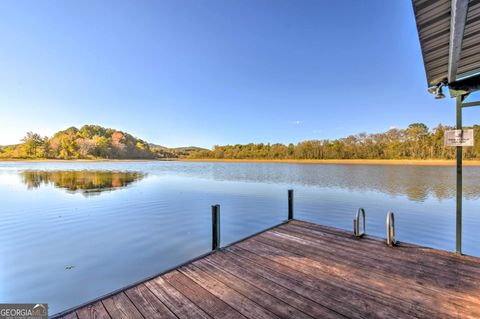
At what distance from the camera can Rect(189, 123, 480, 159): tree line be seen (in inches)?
1410

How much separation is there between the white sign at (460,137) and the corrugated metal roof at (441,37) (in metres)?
0.65

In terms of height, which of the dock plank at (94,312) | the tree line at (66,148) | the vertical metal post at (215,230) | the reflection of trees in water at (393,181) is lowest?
the reflection of trees in water at (393,181)

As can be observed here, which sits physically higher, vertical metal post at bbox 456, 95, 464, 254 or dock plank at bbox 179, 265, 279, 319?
vertical metal post at bbox 456, 95, 464, 254

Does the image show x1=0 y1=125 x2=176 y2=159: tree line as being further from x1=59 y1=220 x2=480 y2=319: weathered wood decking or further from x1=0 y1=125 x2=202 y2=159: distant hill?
x1=59 y1=220 x2=480 y2=319: weathered wood decking

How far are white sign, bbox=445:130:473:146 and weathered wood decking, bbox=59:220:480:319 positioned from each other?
1352 mm

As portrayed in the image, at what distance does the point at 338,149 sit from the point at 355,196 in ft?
135

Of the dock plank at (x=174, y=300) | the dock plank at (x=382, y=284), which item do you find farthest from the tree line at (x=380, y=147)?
the dock plank at (x=174, y=300)

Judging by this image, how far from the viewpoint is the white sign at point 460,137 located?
2504 millimetres

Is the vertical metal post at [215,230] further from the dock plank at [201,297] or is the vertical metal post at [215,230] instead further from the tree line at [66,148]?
the tree line at [66,148]

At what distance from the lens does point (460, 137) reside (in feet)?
8.39

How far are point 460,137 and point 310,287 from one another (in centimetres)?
254

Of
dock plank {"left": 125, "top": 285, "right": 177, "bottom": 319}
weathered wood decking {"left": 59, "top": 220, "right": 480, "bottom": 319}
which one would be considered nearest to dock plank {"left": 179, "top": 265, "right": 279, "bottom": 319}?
weathered wood decking {"left": 59, "top": 220, "right": 480, "bottom": 319}

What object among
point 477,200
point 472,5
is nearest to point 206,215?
point 472,5

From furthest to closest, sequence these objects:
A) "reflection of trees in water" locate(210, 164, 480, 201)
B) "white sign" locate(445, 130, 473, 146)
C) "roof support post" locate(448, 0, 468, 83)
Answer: "reflection of trees in water" locate(210, 164, 480, 201), "white sign" locate(445, 130, 473, 146), "roof support post" locate(448, 0, 468, 83)
